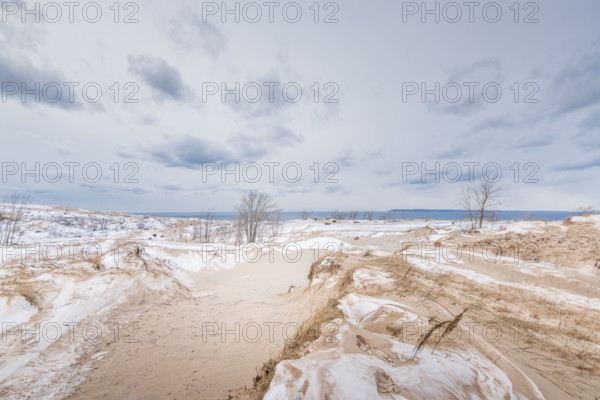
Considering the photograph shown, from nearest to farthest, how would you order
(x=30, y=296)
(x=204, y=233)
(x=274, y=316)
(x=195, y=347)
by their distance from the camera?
1. (x=195, y=347)
2. (x=30, y=296)
3. (x=274, y=316)
4. (x=204, y=233)

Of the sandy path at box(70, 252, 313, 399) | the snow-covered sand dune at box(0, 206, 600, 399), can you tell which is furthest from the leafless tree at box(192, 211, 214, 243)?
the sandy path at box(70, 252, 313, 399)

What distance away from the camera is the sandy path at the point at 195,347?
4.75 metres

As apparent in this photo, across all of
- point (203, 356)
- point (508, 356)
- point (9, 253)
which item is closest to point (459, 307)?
point (508, 356)

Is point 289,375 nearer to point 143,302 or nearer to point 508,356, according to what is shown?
point 508,356

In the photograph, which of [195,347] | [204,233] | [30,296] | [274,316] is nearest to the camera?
[195,347]

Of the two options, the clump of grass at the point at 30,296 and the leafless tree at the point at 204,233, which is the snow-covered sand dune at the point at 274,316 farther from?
the leafless tree at the point at 204,233

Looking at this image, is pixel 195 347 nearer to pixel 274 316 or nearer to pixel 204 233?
pixel 274 316

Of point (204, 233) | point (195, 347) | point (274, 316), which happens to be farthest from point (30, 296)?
point (204, 233)

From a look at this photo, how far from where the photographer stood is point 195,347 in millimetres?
6664

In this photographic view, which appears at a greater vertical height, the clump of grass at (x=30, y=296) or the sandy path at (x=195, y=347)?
the clump of grass at (x=30, y=296)

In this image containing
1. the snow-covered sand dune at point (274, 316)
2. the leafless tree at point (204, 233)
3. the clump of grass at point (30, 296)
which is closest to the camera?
the snow-covered sand dune at point (274, 316)

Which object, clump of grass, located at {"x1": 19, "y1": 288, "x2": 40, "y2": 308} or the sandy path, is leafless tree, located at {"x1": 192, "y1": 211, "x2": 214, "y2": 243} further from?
clump of grass, located at {"x1": 19, "y1": 288, "x2": 40, "y2": 308}

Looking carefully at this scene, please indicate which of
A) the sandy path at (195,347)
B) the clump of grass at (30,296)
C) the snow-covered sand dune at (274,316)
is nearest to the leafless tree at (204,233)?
the snow-covered sand dune at (274,316)

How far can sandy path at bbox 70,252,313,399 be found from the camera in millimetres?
4754
